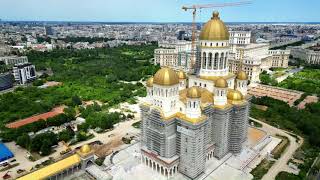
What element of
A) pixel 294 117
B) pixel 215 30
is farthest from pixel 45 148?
pixel 294 117

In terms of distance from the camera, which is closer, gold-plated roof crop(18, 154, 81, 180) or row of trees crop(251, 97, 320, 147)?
gold-plated roof crop(18, 154, 81, 180)

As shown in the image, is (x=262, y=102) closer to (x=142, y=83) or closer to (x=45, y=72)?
(x=142, y=83)

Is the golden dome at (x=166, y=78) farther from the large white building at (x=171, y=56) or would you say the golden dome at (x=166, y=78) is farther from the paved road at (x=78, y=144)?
the large white building at (x=171, y=56)

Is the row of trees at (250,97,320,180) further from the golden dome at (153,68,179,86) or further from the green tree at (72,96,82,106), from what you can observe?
the green tree at (72,96,82,106)

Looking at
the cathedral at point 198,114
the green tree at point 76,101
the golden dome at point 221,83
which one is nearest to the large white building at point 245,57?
the green tree at point 76,101

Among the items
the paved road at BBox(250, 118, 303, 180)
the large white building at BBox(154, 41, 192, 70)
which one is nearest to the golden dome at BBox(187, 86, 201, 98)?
the paved road at BBox(250, 118, 303, 180)
